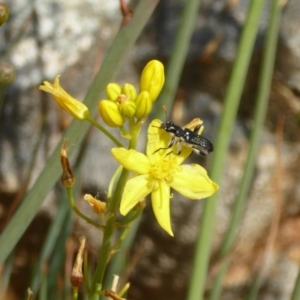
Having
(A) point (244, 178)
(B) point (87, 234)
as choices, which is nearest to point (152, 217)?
(B) point (87, 234)

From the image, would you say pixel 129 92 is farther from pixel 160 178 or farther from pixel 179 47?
pixel 179 47

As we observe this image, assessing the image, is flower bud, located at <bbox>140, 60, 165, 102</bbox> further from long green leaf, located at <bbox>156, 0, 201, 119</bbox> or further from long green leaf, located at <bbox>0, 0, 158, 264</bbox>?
long green leaf, located at <bbox>156, 0, 201, 119</bbox>

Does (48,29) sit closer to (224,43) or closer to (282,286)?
(224,43)

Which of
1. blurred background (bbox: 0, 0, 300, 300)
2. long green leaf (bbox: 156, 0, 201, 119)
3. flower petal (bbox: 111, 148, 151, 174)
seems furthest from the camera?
blurred background (bbox: 0, 0, 300, 300)

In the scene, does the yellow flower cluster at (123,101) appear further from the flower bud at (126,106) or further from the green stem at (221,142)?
the green stem at (221,142)

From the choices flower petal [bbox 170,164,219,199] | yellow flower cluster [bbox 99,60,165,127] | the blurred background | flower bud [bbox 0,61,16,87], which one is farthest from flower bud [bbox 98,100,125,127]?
the blurred background

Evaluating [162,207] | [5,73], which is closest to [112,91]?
[162,207]

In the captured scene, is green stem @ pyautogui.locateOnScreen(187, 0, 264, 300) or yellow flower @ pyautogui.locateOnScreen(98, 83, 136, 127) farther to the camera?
green stem @ pyautogui.locateOnScreen(187, 0, 264, 300)
